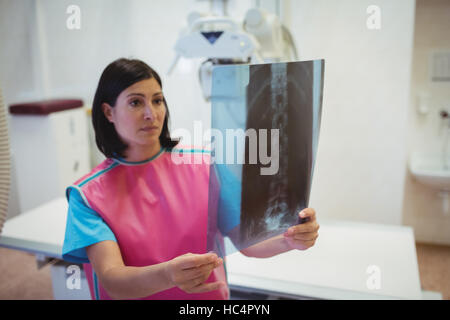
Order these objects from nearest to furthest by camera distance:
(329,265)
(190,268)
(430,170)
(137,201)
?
1. (190,268)
2. (137,201)
3. (329,265)
4. (430,170)

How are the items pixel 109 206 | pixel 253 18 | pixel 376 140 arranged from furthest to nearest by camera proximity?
pixel 253 18 < pixel 376 140 < pixel 109 206

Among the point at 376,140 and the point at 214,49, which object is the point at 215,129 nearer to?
the point at 214,49

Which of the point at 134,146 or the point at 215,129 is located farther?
the point at 134,146

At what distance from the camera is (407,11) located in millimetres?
820

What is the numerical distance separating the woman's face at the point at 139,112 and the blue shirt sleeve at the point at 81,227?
0.45 ft

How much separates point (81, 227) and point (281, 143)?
351 millimetres

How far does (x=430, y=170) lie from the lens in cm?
230

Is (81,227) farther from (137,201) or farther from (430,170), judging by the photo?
(430,170)

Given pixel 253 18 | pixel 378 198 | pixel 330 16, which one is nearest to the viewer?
pixel 330 16

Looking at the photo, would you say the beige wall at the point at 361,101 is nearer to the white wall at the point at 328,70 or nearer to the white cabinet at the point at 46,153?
the white wall at the point at 328,70

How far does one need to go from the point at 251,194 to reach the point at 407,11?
22.5 inches

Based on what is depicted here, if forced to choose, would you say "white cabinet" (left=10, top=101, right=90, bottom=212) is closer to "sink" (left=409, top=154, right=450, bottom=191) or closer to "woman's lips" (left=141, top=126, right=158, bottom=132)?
"woman's lips" (left=141, top=126, right=158, bottom=132)

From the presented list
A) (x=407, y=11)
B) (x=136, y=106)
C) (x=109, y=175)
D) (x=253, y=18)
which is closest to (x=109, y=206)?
(x=109, y=175)

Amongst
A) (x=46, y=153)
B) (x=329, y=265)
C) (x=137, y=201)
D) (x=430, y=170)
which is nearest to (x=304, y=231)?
(x=137, y=201)
